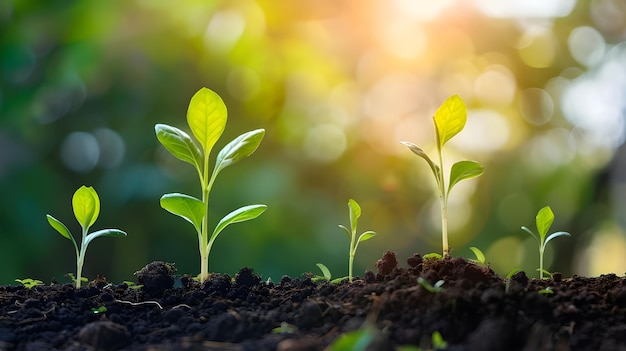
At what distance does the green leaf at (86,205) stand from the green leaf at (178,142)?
0.68ft

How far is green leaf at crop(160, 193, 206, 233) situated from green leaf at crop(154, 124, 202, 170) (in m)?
0.09

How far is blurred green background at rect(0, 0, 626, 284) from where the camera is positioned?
3.45 meters

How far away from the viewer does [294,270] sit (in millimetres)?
3494

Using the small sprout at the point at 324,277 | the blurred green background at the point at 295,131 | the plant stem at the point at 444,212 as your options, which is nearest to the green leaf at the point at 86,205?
the small sprout at the point at 324,277

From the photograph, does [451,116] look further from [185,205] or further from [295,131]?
[295,131]

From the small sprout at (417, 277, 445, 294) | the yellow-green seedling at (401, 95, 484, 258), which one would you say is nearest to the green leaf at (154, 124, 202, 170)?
the yellow-green seedling at (401, 95, 484, 258)

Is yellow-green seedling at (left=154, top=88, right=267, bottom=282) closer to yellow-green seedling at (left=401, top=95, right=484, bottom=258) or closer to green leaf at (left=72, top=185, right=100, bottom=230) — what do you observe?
green leaf at (left=72, top=185, right=100, bottom=230)

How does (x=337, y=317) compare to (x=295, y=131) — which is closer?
(x=337, y=317)

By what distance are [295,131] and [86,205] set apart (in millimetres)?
2677

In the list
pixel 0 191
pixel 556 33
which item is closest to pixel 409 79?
pixel 556 33

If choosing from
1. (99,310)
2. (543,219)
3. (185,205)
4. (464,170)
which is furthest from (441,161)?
(99,310)

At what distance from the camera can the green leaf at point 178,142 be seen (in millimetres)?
1101

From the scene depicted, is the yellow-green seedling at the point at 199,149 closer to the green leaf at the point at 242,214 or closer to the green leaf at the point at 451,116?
the green leaf at the point at 242,214

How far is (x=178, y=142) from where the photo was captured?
1.11 metres
